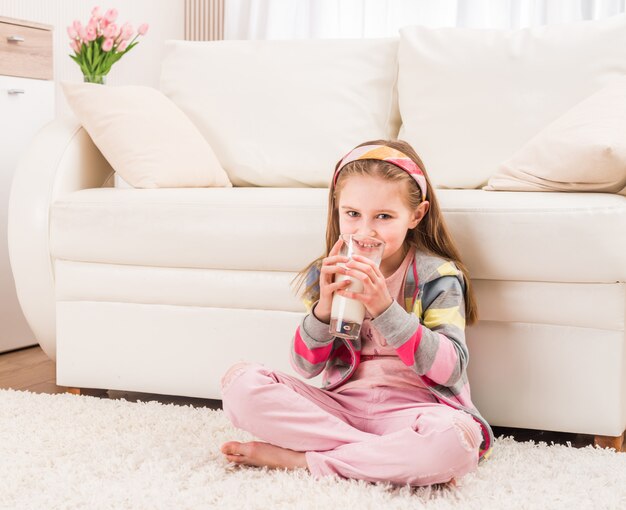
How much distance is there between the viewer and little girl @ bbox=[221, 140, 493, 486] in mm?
1172

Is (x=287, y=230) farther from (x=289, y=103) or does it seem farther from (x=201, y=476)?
(x=289, y=103)

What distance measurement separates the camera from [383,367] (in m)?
1.34

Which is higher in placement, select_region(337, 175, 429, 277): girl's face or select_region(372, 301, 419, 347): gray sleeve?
select_region(337, 175, 429, 277): girl's face

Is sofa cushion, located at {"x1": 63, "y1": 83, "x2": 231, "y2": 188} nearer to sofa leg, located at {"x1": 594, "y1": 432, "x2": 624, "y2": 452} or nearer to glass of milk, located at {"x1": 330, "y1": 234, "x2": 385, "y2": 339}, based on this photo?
glass of milk, located at {"x1": 330, "y1": 234, "x2": 385, "y2": 339}

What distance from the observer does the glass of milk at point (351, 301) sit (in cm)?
118

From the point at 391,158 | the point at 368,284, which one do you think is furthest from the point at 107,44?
the point at 368,284

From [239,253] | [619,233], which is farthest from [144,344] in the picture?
[619,233]

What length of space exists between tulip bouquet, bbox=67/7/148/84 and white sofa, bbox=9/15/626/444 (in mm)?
378

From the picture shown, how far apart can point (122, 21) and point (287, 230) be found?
2486mm

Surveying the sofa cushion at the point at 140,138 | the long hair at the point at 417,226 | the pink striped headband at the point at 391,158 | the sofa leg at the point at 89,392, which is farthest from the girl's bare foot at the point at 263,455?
the sofa cushion at the point at 140,138

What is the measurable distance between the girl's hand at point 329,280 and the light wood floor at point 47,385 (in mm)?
546

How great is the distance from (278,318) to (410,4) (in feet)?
7.25

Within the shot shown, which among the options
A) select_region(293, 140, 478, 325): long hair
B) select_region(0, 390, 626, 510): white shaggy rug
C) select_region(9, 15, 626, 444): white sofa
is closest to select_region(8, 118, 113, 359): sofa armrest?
select_region(9, 15, 626, 444): white sofa

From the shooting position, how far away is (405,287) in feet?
4.47
